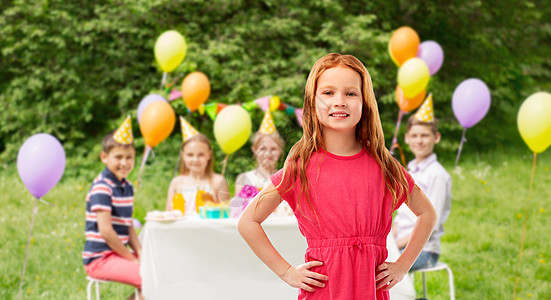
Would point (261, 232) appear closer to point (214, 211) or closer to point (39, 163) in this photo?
point (214, 211)

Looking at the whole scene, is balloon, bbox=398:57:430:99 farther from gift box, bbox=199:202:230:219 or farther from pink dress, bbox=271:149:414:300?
pink dress, bbox=271:149:414:300

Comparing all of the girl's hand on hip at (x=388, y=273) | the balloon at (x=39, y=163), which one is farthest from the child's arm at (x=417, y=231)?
the balloon at (x=39, y=163)

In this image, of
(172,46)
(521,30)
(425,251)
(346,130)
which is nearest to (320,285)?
(346,130)

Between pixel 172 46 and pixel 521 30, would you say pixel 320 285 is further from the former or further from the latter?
pixel 521 30

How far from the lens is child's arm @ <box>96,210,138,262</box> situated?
9.84 ft

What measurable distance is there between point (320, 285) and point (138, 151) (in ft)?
23.4

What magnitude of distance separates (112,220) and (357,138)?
2.00 m

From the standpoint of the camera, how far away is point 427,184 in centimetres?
325

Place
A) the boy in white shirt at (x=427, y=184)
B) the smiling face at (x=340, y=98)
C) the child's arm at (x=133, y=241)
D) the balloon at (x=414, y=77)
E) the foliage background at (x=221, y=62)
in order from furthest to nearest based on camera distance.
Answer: the foliage background at (x=221, y=62) < the balloon at (x=414, y=77) < the child's arm at (x=133, y=241) < the boy in white shirt at (x=427, y=184) < the smiling face at (x=340, y=98)

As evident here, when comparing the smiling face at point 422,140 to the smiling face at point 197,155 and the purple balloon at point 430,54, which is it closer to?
the smiling face at point 197,155

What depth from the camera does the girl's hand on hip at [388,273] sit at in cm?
151

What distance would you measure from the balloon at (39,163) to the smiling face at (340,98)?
2051mm

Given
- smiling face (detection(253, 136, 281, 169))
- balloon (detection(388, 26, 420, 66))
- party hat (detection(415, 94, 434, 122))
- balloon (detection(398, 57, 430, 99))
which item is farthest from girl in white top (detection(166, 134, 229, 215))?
balloon (detection(388, 26, 420, 66))

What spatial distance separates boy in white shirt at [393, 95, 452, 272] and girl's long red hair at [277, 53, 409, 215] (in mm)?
1687
